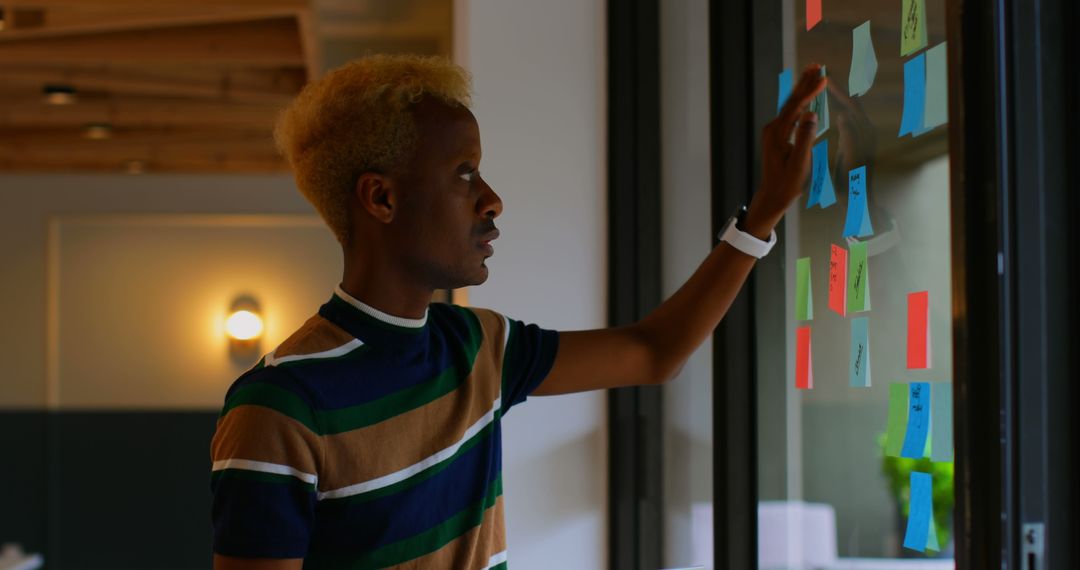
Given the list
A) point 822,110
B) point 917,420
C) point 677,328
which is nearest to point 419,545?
point 677,328

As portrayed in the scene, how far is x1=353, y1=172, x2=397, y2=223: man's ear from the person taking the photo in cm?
126

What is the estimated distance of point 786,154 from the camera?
1327 millimetres

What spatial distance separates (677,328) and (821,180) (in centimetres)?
28

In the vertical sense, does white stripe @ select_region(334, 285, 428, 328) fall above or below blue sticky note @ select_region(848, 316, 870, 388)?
above

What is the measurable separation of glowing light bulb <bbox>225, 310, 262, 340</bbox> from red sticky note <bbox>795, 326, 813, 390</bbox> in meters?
5.46

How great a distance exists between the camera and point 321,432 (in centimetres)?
116

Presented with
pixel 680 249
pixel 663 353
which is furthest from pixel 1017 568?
pixel 680 249

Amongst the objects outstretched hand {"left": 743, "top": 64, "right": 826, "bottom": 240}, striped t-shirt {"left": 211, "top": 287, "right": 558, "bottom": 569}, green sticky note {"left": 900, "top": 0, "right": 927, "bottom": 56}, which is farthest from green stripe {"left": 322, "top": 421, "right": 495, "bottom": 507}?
green sticky note {"left": 900, "top": 0, "right": 927, "bottom": 56}

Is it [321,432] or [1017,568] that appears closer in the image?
[1017,568]

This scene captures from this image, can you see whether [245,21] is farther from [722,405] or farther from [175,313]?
[175,313]

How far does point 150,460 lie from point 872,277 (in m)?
5.84

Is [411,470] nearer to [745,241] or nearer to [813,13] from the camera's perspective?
[745,241]

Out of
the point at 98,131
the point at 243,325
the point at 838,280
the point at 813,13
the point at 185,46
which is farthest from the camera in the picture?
the point at 243,325

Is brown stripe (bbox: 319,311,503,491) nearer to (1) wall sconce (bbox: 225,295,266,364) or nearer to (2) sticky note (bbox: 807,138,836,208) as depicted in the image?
(2) sticky note (bbox: 807,138,836,208)
